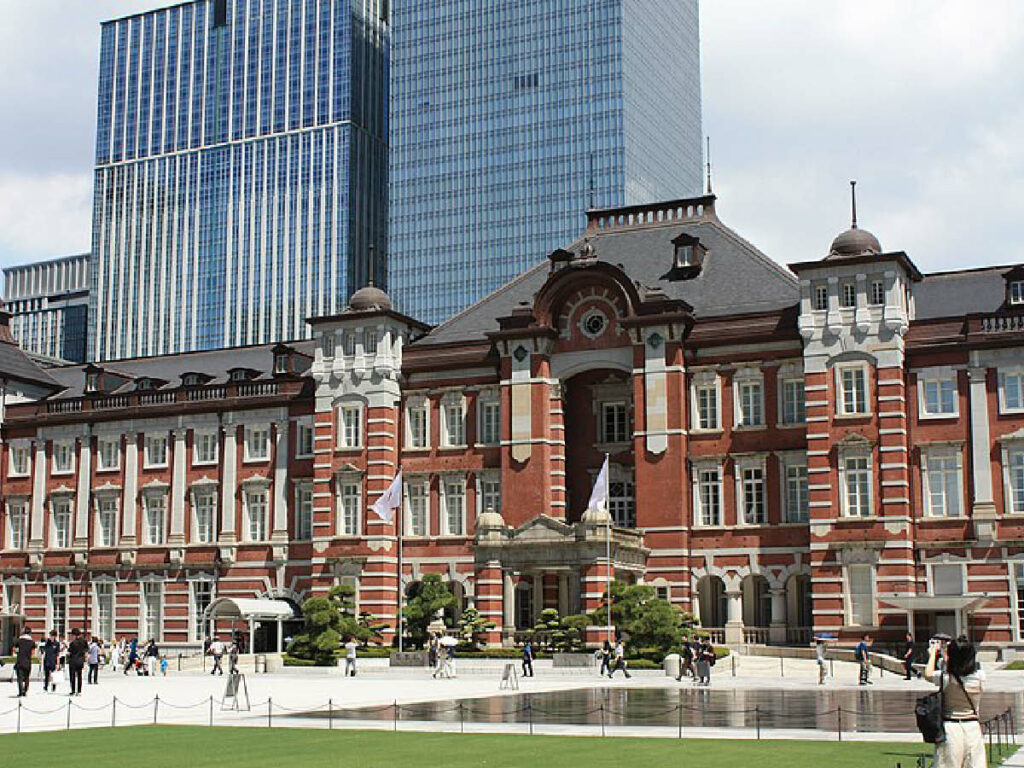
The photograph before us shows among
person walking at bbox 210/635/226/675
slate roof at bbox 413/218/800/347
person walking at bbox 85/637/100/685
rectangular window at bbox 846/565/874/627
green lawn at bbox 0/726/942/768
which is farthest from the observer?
slate roof at bbox 413/218/800/347

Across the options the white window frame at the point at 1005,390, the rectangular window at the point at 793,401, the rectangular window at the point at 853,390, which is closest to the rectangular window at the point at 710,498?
the rectangular window at the point at 793,401

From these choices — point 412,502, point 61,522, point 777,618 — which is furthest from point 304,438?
point 777,618

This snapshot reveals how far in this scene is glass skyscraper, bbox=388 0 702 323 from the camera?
147 m

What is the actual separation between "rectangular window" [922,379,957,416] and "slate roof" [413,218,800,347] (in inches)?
263

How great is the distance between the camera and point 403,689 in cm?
4303

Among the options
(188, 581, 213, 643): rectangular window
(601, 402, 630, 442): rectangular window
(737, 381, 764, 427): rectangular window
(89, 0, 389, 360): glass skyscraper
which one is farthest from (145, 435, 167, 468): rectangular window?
(89, 0, 389, 360): glass skyscraper

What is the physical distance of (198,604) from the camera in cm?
7131

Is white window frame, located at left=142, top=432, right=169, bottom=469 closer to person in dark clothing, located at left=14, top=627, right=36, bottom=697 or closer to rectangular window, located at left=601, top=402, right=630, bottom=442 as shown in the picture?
rectangular window, located at left=601, top=402, right=630, bottom=442

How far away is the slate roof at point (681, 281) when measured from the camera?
61.8 metres

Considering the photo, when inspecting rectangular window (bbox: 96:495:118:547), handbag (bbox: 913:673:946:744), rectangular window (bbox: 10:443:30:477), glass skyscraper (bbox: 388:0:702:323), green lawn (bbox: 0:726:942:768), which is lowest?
green lawn (bbox: 0:726:942:768)

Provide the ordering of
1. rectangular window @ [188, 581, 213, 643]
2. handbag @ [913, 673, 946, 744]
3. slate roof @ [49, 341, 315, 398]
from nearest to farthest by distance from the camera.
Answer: handbag @ [913, 673, 946, 744] < rectangular window @ [188, 581, 213, 643] < slate roof @ [49, 341, 315, 398]

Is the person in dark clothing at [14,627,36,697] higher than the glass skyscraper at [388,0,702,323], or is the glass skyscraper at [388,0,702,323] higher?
the glass skyscraper at [388,0,702,323]

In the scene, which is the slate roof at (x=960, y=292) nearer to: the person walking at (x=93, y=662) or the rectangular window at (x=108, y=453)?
the person walking at (x=93, y=662)

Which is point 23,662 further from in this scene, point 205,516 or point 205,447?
point 205,447
